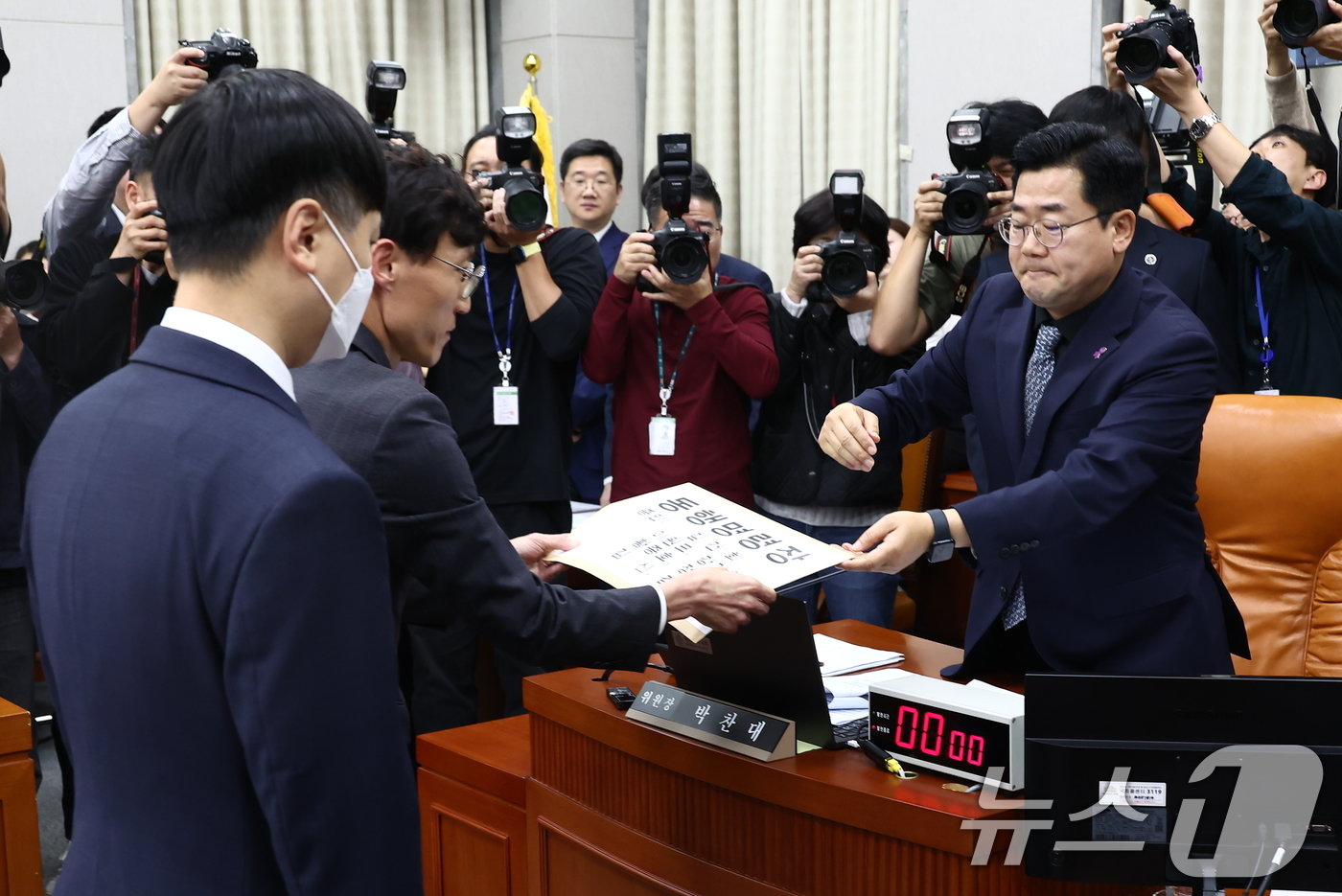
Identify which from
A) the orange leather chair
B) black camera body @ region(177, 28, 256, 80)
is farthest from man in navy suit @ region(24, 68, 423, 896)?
black camera body @ region(177, 28, 256, 80)

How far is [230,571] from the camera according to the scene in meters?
0.95

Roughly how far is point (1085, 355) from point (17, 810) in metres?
1.80

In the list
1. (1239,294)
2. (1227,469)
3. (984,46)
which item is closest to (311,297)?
(1227,469)

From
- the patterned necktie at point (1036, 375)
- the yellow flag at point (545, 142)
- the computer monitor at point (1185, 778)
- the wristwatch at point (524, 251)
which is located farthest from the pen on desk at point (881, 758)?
the yellow flag at point (545, 142)

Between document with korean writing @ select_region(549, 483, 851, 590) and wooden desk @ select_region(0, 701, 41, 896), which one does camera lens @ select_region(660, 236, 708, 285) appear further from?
wooden desk @ select_region(0, 701, 41, 896)

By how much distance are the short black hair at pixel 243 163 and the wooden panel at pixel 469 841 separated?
4.27 ft

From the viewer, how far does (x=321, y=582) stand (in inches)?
38.3

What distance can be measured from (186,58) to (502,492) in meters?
1.16

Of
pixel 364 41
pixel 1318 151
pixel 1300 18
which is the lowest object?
pixel 1318 151

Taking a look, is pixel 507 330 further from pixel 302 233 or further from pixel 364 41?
pixel 364 41

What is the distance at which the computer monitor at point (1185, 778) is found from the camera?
137 cm

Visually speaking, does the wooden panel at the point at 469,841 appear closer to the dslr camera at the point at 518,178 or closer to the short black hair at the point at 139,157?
the dslr camera at the point at 518,178

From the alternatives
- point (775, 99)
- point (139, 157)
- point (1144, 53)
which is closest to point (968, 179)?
point (1144, 53)

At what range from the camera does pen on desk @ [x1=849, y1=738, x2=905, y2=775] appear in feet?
5.24
